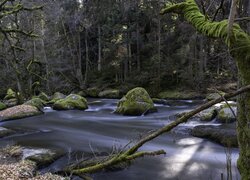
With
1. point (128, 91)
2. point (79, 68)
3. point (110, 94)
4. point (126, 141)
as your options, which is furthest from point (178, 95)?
point (126, 141)

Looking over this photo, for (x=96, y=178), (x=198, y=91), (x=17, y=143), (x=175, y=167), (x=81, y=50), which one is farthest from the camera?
(x=81, y=50)

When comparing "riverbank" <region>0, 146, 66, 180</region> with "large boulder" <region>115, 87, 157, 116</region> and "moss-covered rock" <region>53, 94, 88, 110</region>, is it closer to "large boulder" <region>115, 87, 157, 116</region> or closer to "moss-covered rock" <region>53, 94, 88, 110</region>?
"large boulder" <region>115, 87, 157, 116</region>

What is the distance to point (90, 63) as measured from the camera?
108ft

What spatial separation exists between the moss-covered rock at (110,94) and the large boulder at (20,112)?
28.7ft

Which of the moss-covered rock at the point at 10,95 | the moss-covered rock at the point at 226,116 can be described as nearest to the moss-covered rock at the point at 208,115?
the moss-covered rock at the point at 226,116

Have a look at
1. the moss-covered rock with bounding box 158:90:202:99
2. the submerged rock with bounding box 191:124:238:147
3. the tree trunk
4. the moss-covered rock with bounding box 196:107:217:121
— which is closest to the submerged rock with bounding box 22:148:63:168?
the submerged rock with bounding box 191:124:238:147

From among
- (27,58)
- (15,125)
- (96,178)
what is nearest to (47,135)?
(15,125)

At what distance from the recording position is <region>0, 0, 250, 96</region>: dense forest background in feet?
82.9

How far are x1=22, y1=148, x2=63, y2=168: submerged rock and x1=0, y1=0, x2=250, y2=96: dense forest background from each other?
50.1 ft

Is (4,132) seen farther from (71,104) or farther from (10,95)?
(10,95)

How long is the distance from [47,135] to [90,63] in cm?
2124

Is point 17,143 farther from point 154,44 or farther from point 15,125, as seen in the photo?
point 154,44

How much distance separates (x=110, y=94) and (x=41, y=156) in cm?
1749

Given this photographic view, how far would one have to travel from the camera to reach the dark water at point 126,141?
773 cm
